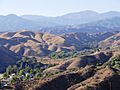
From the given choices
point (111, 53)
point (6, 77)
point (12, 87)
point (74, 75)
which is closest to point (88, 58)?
point (111, 53)

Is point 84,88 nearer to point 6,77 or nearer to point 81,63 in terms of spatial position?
point 6,77

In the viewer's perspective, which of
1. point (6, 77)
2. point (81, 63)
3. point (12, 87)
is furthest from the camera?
point (81, 63)

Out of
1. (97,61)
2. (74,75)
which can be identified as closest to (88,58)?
(97,61)

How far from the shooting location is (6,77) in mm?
123812

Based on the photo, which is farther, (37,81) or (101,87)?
(37,81)

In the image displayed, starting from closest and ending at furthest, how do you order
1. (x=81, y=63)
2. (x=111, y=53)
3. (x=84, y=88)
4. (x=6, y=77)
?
(x=84, y=88) < (x=6, y=77) < (x=81, y=63) < (x=111, y=53)

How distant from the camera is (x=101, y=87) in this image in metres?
80.9

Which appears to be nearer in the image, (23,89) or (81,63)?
(23,89)

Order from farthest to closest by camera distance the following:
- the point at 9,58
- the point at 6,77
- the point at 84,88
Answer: the point at 9,58 → the point at 6,77 → the point at 84,88

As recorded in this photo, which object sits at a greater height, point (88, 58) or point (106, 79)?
point (106, 79)

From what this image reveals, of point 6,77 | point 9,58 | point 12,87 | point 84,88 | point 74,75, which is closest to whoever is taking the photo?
point 84,88

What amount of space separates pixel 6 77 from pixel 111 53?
223ft

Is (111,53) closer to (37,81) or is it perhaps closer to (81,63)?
(81,63)

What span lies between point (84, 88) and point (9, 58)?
367ft
